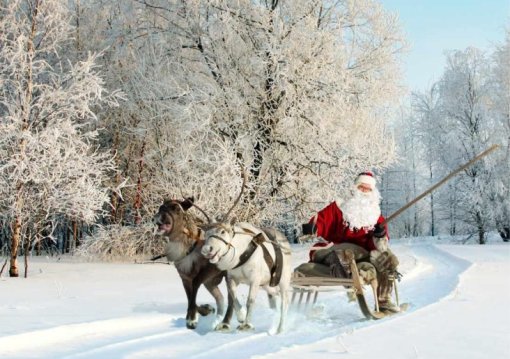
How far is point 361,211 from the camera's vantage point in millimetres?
6770

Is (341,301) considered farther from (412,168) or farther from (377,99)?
(412,168)

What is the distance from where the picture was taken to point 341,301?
8.24 metres

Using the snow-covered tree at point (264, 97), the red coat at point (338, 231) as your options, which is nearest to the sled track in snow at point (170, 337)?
the red coat at point (338, 231)

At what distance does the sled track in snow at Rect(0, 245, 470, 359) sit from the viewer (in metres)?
4.98

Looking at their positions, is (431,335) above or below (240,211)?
below

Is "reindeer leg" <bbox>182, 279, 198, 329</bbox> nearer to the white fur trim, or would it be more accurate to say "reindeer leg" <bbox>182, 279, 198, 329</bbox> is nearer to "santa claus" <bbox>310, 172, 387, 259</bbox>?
"santa claus" <bbox>310, 172, 387, 259</bbox>

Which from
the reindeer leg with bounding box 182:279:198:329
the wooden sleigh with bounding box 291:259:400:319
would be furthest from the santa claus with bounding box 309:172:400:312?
the reindeer leg with bounding box 182:279:198:329

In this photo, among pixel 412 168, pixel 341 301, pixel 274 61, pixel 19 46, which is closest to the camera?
pixel 341 301

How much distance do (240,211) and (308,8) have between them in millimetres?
5328

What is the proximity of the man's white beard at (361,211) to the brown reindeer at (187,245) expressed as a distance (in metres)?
1.88

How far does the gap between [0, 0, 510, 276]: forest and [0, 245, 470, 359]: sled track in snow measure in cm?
605

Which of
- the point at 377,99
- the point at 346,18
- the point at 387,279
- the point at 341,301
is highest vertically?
the point at 346,18

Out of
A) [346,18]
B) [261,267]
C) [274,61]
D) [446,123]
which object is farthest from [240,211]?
[446,123]

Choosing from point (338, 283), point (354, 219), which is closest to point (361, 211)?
point (354, 219)
